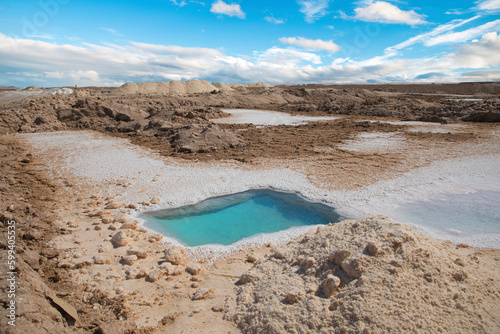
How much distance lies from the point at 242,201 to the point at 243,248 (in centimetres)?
173

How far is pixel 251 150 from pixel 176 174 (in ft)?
9.66

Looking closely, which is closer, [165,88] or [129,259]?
[129,259]

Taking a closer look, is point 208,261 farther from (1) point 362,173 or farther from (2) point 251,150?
(2) point 251,150

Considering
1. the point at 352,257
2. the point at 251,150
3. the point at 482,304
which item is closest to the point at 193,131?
the point at 251,150

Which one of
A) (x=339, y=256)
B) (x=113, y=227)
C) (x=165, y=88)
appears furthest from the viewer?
(x=165, y=88)

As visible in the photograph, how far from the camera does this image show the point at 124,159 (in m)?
7.85

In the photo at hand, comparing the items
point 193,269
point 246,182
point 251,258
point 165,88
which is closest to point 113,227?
point 193,269

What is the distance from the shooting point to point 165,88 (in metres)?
38.9

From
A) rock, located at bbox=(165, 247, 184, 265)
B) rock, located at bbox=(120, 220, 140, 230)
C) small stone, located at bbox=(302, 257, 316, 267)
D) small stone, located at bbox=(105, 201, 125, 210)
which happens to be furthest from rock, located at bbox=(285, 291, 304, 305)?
small stone, located at bbox=(105, 201, 125, 210)

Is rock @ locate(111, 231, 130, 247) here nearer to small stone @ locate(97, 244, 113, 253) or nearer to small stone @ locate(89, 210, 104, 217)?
small stone @ locate(97, 244, 113, 253)

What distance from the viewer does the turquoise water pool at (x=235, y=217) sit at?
4332 millimetres

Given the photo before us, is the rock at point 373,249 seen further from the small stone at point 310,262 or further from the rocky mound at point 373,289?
the small stone at point 310,262

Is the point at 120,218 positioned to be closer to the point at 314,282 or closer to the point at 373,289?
the point at 314,282

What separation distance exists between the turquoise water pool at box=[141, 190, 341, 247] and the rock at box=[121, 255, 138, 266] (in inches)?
29.3
